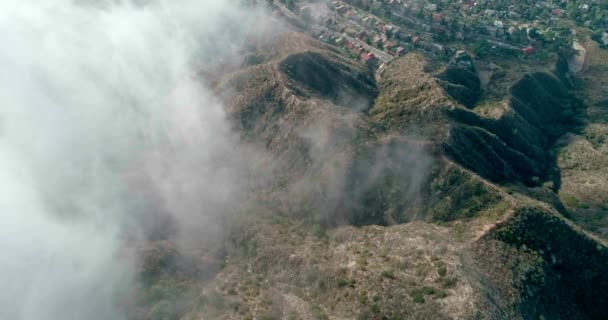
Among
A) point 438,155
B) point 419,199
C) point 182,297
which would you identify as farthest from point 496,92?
point 182,297

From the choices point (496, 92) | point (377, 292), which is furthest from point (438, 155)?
point (496, 92)

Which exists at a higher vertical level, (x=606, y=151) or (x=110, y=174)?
(x=110, y=174)

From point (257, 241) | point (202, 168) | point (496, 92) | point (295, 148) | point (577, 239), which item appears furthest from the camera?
point (496, 92)

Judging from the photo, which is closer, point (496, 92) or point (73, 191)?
point (73, 191)

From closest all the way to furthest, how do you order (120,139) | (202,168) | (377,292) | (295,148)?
(377,292)
(295,148)
(202,168)
(120,139)

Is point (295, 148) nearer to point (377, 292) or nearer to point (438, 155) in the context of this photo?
point (438, 155)

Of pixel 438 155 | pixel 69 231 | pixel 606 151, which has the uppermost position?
pixel 438 155
